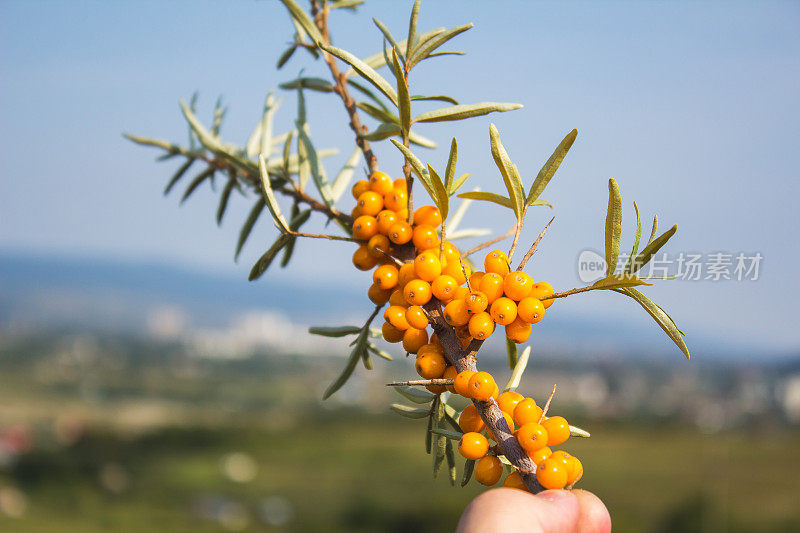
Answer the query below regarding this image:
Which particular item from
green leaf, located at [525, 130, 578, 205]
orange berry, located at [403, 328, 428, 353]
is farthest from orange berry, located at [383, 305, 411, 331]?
green leaf, located at [525, 130, 578, 205]

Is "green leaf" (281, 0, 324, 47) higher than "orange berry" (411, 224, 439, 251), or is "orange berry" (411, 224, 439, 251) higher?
"green leaf" (281, 0, 324, 47)

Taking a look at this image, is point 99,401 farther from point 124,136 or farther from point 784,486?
point 784,486

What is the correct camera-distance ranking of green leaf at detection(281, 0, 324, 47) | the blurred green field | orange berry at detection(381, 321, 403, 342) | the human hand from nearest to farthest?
the human hand < orange berry at detection(381, 321, 403, 342) < green leaf at detection(281, 0, 324, 47) < the blurred green field

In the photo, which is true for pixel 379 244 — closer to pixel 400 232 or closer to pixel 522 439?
pixel 400 232

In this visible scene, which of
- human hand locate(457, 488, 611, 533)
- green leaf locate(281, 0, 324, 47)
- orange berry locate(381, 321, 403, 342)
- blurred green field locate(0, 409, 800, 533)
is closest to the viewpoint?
human hand locate(457, 488, 611, 533)

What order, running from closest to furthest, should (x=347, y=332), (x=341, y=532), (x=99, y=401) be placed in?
(x=347, y=332), (x=341, y=532), (x=99, y=401)

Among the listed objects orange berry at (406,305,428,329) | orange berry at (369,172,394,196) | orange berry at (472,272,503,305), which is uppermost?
orange berry at (369,172,394,196)

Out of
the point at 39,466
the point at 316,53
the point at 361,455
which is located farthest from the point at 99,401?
the point at 316,53

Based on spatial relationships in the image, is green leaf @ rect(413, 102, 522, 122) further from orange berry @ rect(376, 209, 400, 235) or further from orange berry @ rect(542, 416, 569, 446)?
orange berry @ rect(542, 416, 569, 446)

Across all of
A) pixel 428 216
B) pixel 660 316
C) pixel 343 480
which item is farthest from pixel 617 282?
pixel 343 480
